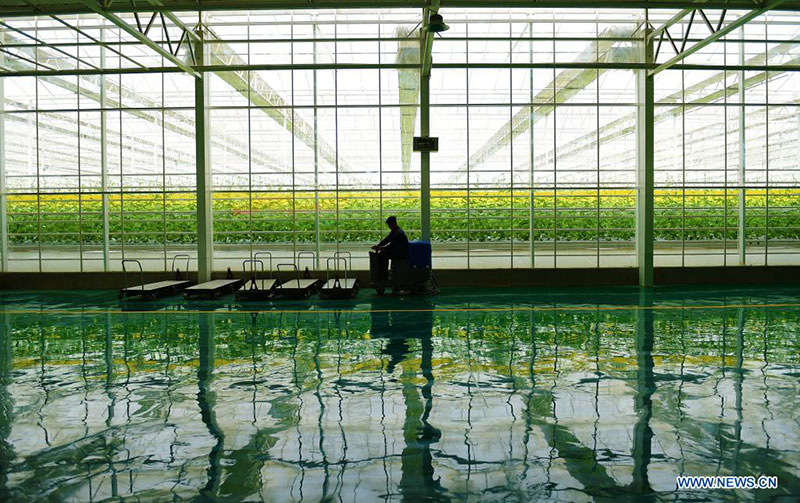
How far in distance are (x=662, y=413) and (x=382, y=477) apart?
2891 millimetres

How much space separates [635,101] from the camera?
58.1 feet

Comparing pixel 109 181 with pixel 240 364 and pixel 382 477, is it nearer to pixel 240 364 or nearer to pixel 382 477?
pixel 240 364

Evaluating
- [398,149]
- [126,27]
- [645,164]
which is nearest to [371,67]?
[398,149]

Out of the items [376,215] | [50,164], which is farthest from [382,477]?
[50,164]

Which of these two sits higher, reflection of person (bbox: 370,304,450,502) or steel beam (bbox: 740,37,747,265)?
steel beam (bbox: 740,37,747,265)

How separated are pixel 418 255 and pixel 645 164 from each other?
802 centimetres

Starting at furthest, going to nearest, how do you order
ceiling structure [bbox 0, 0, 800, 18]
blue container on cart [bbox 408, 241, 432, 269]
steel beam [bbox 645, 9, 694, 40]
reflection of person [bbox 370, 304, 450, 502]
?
steel beam [bbox 645, 9, 694, 40] < blue container on cart [bbox 408, 241, 432, 269] < ceiling structure [bbox 0, 0, 800, 18] < reflection of person [bbox 370, 304, 450, 502]

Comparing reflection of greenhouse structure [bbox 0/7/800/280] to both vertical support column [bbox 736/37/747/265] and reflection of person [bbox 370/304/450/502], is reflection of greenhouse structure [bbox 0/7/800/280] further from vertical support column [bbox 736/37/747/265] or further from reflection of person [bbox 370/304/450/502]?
reflection of person [bbox 370/304/450/502]

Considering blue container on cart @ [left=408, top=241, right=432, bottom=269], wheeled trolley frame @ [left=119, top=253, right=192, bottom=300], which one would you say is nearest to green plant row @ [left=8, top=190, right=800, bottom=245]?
wheeled trolley frame @ [left=119, top=253, right=192, bottom=300]

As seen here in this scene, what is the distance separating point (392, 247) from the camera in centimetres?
1444

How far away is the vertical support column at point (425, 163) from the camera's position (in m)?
16.5

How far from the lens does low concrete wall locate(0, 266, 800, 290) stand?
17.4m

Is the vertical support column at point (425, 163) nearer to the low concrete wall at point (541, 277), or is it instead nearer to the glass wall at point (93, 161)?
the low concrete wall at point (541, 277)

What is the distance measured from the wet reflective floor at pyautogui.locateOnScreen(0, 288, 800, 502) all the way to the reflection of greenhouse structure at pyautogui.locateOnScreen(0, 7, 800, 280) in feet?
25.6
